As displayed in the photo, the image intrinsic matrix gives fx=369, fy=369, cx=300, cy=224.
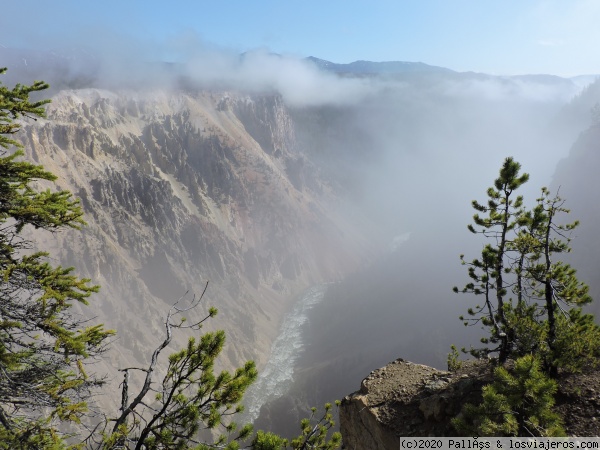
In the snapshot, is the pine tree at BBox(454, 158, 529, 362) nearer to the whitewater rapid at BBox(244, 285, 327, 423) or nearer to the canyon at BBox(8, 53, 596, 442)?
the canyon at BBox(8, 53, 596, 442)

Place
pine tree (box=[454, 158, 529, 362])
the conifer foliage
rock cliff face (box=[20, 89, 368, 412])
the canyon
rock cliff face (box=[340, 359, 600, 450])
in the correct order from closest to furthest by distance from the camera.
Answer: rock cliff face (box=[340, 359, 600, 450]) → the conifer foliage → pine tree (box=[454, 158, 529, 362]) → the canyon → rock cliff face (box=[20, 89, 368, 412])

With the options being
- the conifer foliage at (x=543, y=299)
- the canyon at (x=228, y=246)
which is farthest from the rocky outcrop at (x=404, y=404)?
the canyon at (x=228, y=246)

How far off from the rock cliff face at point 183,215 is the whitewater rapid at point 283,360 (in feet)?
11.4

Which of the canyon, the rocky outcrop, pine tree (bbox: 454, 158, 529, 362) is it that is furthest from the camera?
the canyon

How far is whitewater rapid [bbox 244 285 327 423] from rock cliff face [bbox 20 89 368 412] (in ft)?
11.4

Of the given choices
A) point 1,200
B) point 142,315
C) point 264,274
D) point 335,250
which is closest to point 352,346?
point 264,274

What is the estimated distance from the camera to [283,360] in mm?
88000

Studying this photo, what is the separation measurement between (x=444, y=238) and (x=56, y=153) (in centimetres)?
16223

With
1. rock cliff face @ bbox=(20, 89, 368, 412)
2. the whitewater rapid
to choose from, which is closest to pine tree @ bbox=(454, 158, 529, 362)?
the whitewater rapid

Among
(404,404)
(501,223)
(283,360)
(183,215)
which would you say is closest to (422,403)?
(404,404)

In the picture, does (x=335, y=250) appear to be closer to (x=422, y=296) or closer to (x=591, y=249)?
(x=422, y=296)

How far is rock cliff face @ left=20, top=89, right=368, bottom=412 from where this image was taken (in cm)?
7775

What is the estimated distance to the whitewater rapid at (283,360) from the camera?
236 feet

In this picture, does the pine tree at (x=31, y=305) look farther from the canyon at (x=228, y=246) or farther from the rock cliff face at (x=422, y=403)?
the canyon at (x=228, y=246)
